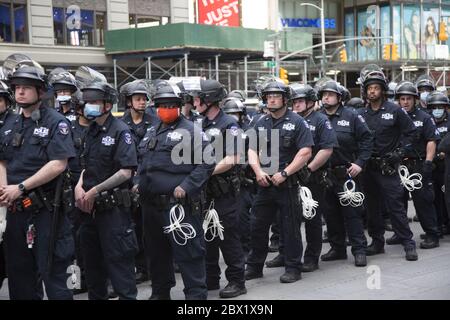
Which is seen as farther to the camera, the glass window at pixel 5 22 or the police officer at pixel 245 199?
the glass window at pixel 5 22

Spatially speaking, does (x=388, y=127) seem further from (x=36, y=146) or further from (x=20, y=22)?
(x=20, y=22)

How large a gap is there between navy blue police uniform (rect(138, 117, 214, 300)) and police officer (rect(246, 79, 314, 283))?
137cm

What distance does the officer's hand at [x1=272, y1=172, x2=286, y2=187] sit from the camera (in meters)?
7.45

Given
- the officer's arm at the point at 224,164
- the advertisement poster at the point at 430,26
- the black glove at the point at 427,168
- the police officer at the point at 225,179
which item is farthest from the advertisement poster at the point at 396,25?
the officer's arm at the point at 224,164

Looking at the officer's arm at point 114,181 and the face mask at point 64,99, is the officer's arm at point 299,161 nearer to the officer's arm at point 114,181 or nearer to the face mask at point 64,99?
the officer's arm at point 114,181

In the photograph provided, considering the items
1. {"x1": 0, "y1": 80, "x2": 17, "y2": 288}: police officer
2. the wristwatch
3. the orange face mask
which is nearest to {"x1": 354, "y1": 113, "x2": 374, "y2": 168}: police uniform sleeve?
the orange face mask

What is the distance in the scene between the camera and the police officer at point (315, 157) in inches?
317

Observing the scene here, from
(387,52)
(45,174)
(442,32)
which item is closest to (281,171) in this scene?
(45,174)

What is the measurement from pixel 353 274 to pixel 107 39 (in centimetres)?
2270

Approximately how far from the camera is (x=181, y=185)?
620cm

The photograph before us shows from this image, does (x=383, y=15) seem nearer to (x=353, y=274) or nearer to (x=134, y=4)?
(x=134, y=4)

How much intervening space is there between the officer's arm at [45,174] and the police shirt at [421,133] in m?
5.38

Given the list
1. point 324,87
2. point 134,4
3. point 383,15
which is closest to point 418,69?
point 383,15

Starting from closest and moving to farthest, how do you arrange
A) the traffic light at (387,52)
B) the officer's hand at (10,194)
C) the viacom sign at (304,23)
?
the officer's hand at (10,194), the traffic light at (387,52), the viacom sign at (304,23)
